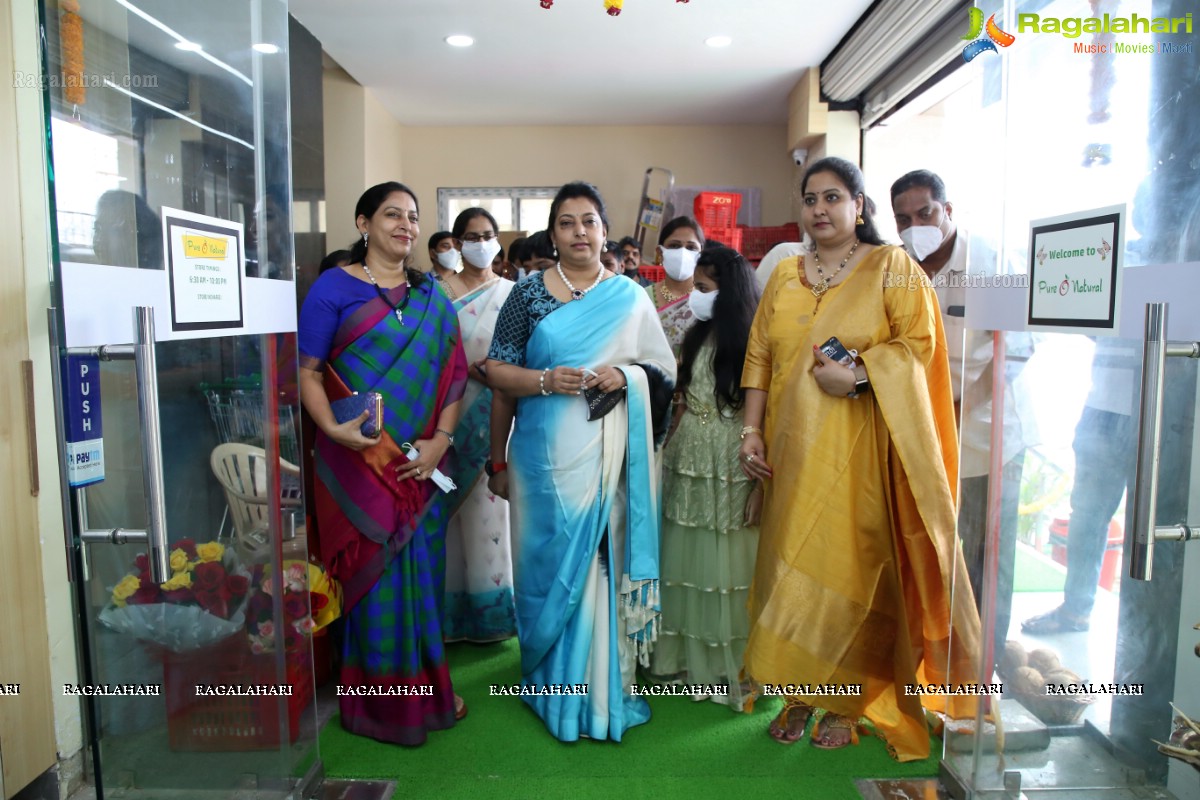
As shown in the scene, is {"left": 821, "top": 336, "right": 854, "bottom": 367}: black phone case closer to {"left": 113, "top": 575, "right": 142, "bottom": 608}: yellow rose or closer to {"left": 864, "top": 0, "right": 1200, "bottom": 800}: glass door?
{"left": 864, "top": 0, "right": 1200, "bottom": 800}: glass door

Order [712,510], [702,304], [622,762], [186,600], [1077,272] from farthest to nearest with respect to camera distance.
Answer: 1. [702,304]
2. [712,510]
3. [622,762]
4. [186,600]
5. [1077,272]

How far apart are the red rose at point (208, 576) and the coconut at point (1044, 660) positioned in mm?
1648

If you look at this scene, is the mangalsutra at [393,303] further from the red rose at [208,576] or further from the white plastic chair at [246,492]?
the red rose at [208,576]

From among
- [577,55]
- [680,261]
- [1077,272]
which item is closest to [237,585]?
[1077,272]

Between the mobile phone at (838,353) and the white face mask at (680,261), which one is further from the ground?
the white face mask at (680,261)

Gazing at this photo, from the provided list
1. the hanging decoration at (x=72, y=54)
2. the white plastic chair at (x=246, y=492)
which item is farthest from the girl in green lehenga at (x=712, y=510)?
the hanging decoration at (x=72, y=54)

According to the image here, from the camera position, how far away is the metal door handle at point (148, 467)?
1.13m

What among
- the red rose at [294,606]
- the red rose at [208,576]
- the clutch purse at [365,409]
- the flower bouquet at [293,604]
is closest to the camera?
the red rose at [208,576]

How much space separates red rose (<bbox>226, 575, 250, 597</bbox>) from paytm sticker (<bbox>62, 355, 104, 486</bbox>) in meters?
0.49

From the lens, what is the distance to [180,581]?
5.15ft

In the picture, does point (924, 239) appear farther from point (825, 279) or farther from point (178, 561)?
point (178, 561)

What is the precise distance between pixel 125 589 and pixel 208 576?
157mm

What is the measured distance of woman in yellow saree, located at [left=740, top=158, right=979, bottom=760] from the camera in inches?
76.5

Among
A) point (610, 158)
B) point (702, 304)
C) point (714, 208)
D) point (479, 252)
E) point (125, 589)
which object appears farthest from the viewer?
point (610, 158)
